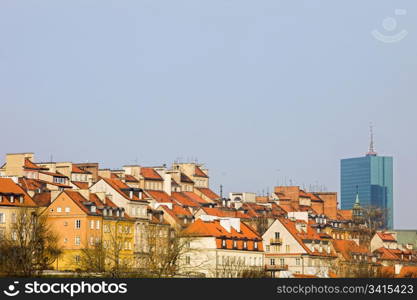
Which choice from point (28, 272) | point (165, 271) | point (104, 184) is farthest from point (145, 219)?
point (28, 272)

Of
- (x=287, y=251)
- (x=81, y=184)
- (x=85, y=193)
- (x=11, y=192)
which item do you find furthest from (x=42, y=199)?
(x=287, y=251)

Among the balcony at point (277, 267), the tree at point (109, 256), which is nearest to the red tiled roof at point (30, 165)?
the tree at point (109, 256)

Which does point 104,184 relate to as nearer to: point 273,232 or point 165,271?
point 273,232

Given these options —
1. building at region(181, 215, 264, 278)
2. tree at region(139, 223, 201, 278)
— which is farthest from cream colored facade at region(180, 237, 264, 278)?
tree at region(139, 223, 201, 278)

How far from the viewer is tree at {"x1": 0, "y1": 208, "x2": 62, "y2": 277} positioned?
133 m

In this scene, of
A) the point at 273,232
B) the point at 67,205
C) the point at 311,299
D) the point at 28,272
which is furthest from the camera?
the point at 273,232

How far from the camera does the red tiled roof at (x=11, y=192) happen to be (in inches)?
6491

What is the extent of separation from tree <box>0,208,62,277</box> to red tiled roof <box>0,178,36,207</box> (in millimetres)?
1952

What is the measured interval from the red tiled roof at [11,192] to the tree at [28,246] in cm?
195

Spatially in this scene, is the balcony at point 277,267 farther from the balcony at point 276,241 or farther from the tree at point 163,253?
the tree at point 163,253

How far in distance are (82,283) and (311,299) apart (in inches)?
484

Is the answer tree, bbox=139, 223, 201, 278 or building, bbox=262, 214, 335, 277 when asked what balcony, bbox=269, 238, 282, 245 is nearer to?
building, bbox=262, 214, 335, 277

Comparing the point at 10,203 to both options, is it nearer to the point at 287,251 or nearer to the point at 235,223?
the point at 235,223

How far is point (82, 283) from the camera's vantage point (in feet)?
267
